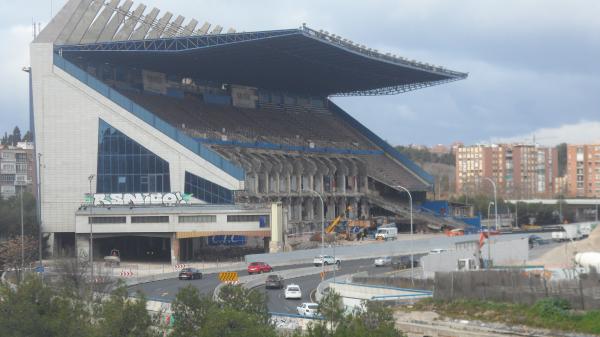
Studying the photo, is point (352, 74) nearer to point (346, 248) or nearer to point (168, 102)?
point (168, 102)

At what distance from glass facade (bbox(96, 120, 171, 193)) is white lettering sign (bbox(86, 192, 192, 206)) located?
571mm

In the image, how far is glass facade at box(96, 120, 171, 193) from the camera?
9719cm

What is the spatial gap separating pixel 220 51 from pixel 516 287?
59679 millimetres

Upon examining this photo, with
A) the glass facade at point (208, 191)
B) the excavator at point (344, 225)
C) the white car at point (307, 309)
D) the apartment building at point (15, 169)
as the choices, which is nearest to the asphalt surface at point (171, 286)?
the white car at point (307, 309)

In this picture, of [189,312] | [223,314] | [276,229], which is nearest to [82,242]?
[276,229]

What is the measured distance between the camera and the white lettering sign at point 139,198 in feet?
314

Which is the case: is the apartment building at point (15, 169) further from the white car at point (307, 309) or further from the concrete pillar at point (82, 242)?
the white car at point (307, 309)

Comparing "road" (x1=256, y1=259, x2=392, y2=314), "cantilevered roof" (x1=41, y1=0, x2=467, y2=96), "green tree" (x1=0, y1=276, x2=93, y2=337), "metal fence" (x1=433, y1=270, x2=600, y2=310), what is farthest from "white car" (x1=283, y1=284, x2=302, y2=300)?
"cantilevered roof" (x1=41, y1=0, x2=467, y2=96)

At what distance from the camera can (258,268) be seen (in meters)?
78.8

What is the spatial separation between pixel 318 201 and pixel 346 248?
24.8 meters

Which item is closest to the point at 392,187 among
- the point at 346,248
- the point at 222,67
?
the point at 222,67

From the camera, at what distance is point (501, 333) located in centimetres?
4562

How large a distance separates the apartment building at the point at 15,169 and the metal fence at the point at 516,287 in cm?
12646

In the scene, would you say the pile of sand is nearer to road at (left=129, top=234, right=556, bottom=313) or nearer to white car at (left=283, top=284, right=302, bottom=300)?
road at (left=129, top=234, right=556, bottom=313)
